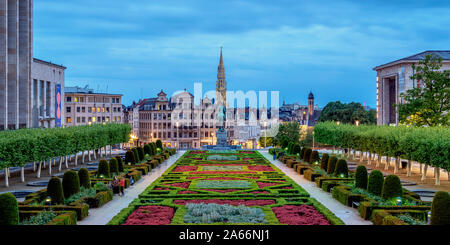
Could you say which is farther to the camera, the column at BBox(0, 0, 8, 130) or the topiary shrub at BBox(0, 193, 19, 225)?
the column at BBox(0, 0, 8, 130)

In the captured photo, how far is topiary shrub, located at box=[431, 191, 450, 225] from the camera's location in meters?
16.1

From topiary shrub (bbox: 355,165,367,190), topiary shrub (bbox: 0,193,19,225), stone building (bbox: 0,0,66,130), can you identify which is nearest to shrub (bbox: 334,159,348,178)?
topiary shrub (bbox: 355,165,367,190)

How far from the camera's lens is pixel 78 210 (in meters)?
20.9

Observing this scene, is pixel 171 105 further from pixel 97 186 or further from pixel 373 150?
pixel 97 186

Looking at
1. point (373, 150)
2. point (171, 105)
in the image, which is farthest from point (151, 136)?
point (373, 150)

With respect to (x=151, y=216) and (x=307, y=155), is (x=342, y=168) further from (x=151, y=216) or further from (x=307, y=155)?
(x=151, y=216)

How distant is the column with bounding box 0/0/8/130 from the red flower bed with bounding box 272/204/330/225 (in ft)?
142

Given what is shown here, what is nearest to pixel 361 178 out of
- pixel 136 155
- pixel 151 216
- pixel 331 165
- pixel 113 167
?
pixel 331 165

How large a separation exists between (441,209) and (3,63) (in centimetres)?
5307

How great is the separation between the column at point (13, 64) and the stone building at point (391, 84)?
60124 mm

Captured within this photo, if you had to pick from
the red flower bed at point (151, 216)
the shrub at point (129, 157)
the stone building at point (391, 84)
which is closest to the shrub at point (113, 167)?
the shrub at point (129, 157)

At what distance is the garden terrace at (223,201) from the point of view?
Answer: 2030 centimetres

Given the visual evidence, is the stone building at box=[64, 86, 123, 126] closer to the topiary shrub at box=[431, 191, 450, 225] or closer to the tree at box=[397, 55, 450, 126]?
the tree at box=[397, 55, 450, 126]

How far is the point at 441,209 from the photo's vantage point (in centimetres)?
1623
